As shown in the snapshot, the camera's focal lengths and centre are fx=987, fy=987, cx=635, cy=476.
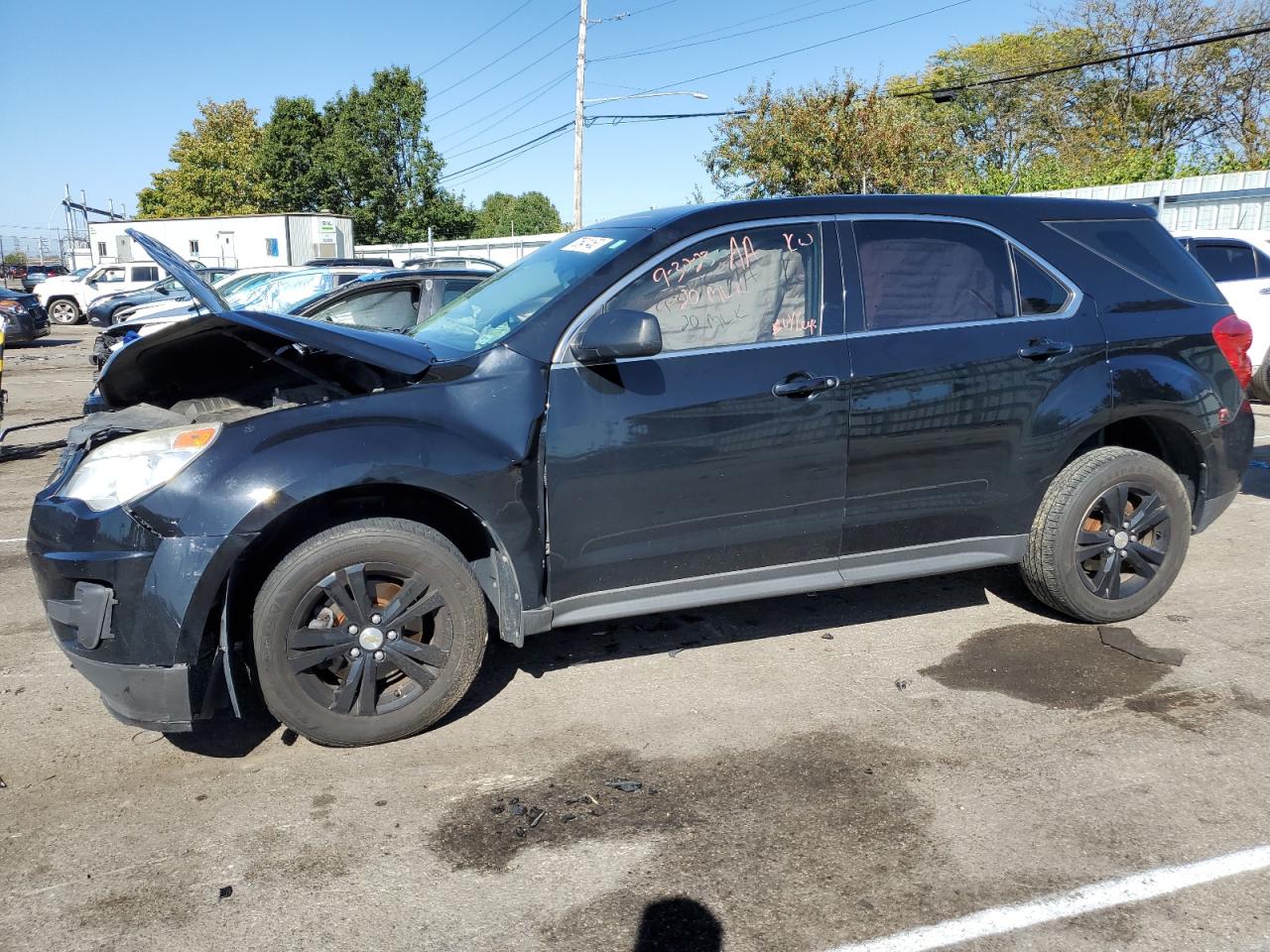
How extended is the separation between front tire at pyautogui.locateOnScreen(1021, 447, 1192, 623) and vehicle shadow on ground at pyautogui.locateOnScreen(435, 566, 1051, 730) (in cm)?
34

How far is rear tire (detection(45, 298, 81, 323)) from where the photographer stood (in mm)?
29469

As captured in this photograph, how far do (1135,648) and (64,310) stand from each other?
1270 inches

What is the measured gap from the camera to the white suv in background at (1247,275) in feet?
35.3

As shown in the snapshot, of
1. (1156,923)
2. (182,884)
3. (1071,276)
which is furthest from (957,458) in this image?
(182,884)

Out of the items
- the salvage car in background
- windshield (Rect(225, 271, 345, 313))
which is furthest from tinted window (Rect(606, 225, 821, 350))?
the salvage car in background

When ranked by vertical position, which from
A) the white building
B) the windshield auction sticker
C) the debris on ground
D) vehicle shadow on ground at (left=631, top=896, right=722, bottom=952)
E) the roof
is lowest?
vehicle shadow on ground at (left=631, top=896, right=722, bottom=952)

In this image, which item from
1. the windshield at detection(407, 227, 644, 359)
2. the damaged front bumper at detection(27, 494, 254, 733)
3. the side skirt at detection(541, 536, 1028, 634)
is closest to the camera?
the damaged front bumper at detection(27, 494, 254, 733)

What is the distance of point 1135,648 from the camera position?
4465mm

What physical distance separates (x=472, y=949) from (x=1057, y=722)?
2.38 m

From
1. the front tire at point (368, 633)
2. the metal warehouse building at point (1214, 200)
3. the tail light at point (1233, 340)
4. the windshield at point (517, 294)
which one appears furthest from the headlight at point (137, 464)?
the metal warehouse building at point (1214, 200)

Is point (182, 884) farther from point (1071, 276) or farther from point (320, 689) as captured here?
point (1071, 276)

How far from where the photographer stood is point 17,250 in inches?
4190

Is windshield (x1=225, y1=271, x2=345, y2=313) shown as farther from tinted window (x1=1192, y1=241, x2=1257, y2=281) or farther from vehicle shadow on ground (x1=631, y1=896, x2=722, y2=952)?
vehicle shadow on ground (x1=631, y1=896, x2=722, y2=952)

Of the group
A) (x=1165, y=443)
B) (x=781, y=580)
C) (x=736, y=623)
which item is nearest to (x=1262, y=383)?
(x=1165, y=443)
